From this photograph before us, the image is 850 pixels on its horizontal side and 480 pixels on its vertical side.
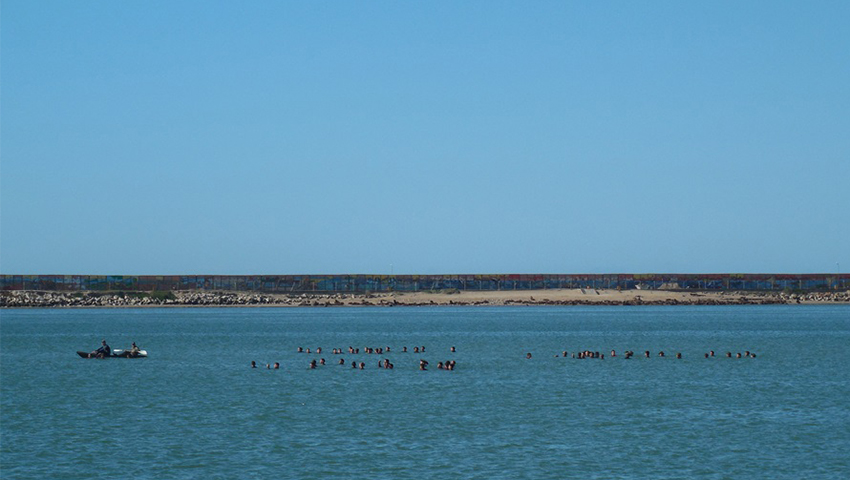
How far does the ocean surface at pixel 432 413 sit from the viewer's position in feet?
104

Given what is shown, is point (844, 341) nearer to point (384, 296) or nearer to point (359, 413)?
point (359, 413)

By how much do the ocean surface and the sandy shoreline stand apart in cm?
9710

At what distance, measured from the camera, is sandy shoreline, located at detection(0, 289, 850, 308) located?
586ft

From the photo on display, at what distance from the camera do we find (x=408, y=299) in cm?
19050

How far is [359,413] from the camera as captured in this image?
42.4 meters

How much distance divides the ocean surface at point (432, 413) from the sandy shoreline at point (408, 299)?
9710 centimetres

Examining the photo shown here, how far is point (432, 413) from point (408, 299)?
148 meters

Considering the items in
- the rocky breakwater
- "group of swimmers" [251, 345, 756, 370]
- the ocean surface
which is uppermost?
the rocky breakwater

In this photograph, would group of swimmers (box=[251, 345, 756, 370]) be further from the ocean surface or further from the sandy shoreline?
the sandy shoreline

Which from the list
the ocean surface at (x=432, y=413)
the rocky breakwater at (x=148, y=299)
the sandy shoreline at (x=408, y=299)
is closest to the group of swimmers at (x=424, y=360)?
the ocean surface at (x=432, y=413)

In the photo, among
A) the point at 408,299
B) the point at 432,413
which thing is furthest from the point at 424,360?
the point at 408,299

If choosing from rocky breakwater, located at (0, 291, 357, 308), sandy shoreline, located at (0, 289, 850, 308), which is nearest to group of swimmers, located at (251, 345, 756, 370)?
sandy shoreline, located at (0, 289, 850, 308)

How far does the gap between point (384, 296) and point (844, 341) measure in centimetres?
11818

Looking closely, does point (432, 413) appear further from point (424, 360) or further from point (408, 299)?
point (408, 299)
